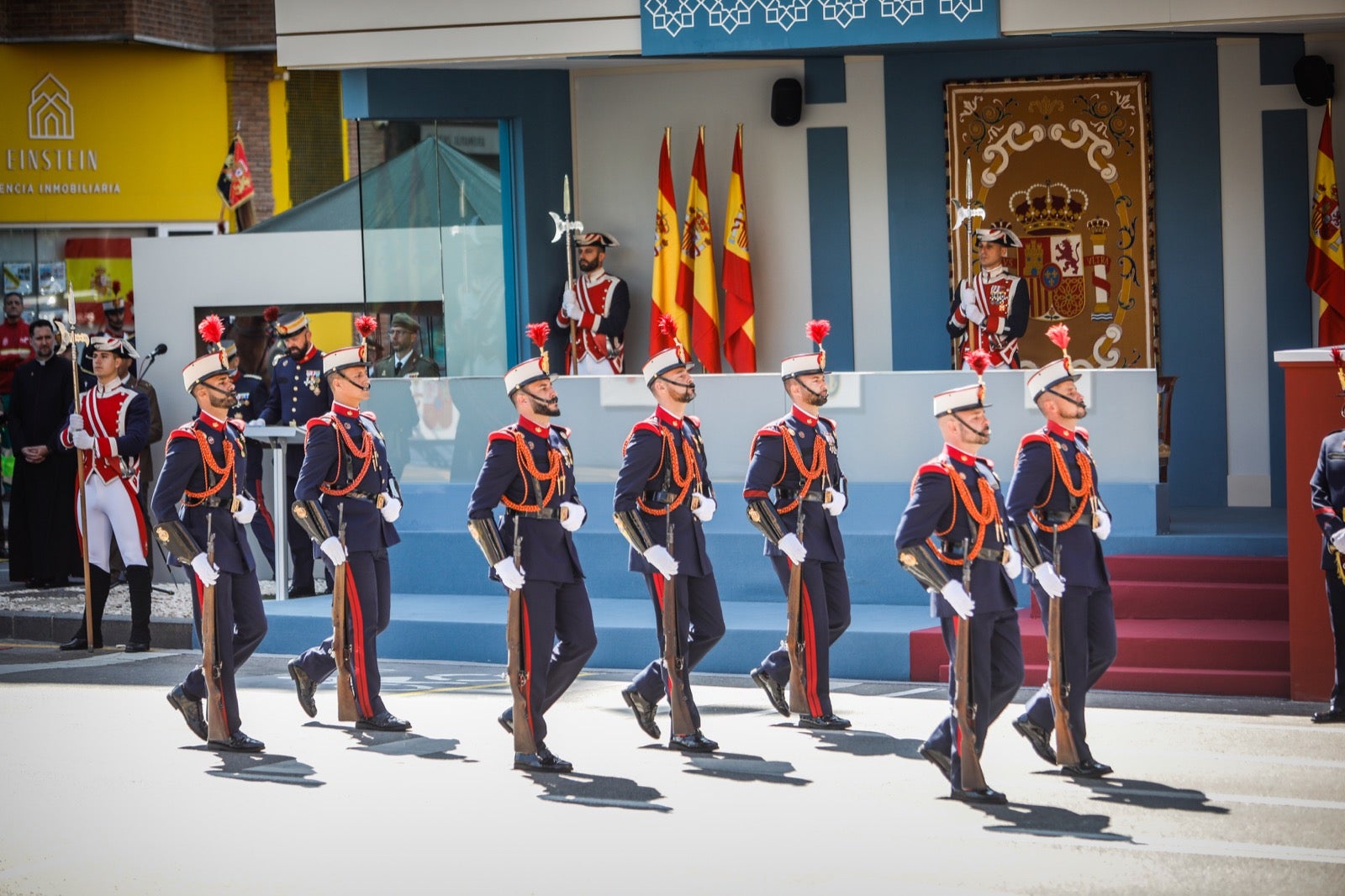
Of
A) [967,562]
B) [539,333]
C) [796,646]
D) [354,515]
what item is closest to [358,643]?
[354,515]

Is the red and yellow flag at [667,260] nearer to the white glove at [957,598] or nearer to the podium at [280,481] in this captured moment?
the podium at [280,481]

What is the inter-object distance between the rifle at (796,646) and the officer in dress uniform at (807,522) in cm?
2

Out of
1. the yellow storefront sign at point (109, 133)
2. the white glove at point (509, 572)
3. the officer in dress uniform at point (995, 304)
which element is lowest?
the white glove at point (509, 572)

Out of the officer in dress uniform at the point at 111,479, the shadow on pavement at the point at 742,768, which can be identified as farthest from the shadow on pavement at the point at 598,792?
the officer in dress uniform at the point at 111,479

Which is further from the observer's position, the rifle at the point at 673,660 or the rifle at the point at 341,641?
the rifle at the point at 341,641

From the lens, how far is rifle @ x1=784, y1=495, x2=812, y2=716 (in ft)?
32.1

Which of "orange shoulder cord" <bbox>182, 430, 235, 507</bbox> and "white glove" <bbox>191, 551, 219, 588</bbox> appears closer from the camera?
"white glove" <bbox>191, 551, 219, 588</bbox>

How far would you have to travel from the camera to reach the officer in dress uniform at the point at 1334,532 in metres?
9.67

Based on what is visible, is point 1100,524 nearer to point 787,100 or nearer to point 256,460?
point 787,100

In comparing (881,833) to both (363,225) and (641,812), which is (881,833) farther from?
(363,225)

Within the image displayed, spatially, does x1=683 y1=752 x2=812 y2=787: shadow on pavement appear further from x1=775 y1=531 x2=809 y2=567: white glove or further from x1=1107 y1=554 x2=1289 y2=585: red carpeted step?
x1=1107 y1=554 x2=1289 y2=585: red carpeted step

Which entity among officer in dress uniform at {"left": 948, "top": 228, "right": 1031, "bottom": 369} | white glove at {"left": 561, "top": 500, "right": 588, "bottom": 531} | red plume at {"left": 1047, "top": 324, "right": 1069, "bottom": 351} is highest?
officer in dress uniform at {"left": 948, "top": 228, "right": 1031, "bottom": 369}

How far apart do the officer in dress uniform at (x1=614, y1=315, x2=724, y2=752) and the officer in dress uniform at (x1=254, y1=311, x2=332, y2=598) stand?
4764 mm

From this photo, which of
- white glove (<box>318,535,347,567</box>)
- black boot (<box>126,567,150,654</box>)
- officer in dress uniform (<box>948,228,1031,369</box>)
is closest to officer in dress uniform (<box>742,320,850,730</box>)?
white glove (<box>318,535,347,567</box>)
